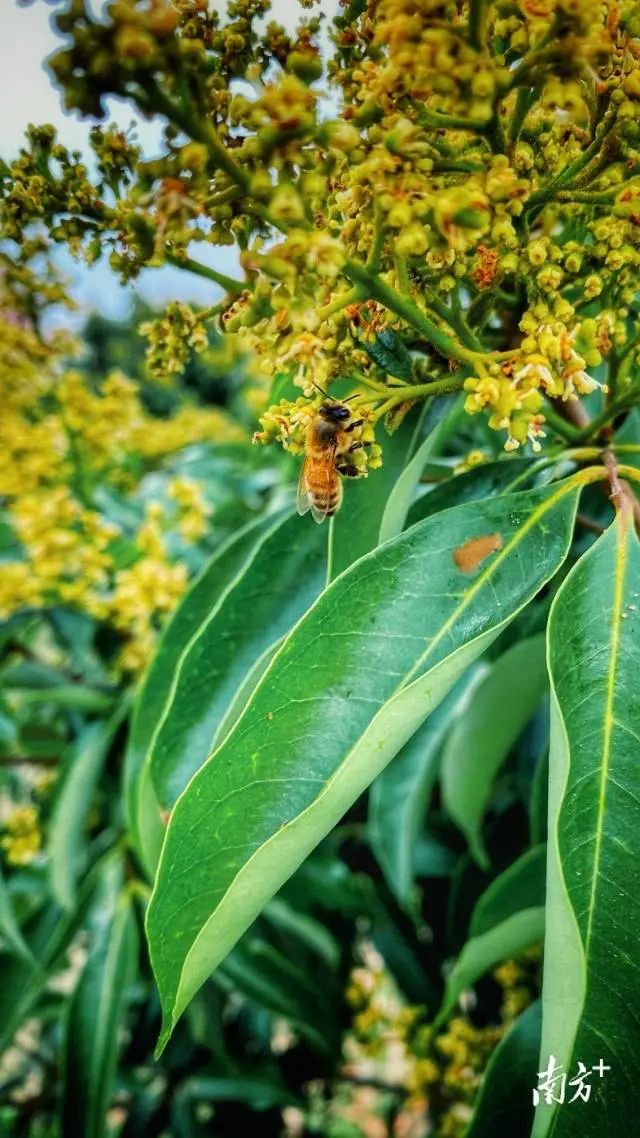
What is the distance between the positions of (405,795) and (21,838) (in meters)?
0.86

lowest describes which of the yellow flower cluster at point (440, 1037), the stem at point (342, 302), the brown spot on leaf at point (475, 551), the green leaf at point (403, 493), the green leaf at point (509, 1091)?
the yellow flower cluster at point (440, 1037)

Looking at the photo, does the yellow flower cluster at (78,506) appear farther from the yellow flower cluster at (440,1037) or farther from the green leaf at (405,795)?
the yellow flower cluster at (440,1037)

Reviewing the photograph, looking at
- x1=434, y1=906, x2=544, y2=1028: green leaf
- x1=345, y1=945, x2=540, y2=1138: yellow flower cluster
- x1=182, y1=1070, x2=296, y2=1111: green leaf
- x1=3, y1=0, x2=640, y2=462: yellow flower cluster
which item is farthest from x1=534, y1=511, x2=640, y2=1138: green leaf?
x1=182, y1=1070, x2=296, y2=1111: green leaf

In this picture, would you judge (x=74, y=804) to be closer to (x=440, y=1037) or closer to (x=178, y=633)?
(x=178, y=633)

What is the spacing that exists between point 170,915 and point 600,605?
0.48 m

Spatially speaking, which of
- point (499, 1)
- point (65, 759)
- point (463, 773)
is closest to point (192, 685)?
point (463, 773)

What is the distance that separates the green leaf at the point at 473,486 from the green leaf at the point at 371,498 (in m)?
0.06

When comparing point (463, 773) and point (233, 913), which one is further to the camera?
point (463, 773)

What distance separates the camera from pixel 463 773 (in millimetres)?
1447

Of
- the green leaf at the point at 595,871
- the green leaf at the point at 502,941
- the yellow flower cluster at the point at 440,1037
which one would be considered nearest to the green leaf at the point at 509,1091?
the green leaf at the point at 502,941

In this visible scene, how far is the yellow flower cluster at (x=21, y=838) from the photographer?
72.5 inches

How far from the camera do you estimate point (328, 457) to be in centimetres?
88

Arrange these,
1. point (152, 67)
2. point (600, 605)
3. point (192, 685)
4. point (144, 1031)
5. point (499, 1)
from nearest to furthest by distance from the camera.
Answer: point (152, 67)
point (499, 1)
point (600, 605)
point (192, 685)
point (144, 1031)

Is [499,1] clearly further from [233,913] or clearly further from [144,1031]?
[144,1031]
